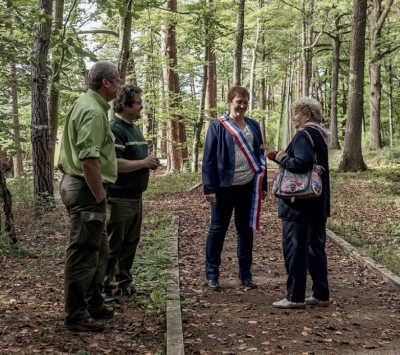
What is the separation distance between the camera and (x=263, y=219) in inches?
414

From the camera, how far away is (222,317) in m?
4.73

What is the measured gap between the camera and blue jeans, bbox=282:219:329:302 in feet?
15.6

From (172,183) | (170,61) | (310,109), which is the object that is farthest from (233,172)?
(170,61)

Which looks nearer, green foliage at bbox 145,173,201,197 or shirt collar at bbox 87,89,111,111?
shirt collar at bbox 87,89,111,111

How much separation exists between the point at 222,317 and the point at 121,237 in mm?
1198

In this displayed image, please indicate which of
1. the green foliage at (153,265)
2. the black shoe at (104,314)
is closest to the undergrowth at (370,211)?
the green foliage at (153,265)

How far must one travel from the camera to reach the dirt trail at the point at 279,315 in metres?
4.04

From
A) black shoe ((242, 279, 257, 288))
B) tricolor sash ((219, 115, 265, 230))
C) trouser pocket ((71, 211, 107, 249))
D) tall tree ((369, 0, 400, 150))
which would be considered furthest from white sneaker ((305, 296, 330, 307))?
tall tree ((369, 0, 400, 150))

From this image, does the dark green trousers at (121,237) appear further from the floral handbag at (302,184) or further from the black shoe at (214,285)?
the floral handbag at (302,184)

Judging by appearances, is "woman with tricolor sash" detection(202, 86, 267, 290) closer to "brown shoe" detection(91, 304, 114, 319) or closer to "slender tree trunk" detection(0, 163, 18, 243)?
"brown shoe" detection(91, 304, 114, 319)

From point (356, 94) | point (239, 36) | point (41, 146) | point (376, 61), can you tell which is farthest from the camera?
point (376, 61)

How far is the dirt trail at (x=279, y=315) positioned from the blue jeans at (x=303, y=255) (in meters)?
0.20

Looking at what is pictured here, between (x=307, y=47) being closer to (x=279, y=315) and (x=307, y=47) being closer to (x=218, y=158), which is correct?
(x=218, y=158)

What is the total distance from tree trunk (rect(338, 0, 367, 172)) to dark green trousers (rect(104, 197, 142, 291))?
14.0m
